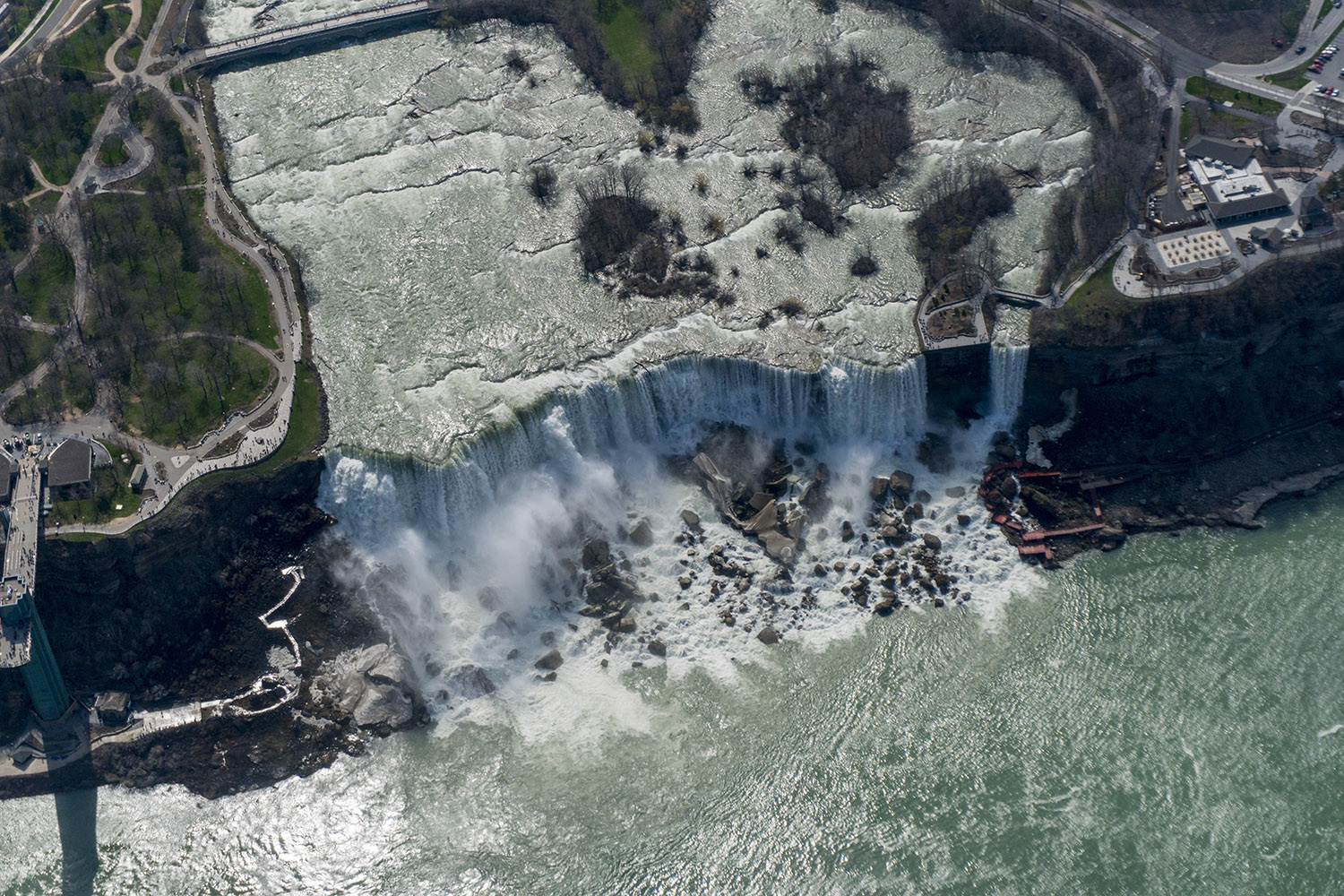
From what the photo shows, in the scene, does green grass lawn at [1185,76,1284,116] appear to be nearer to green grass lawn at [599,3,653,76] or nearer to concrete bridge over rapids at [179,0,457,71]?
green grass lawn at [599,3,653,76]

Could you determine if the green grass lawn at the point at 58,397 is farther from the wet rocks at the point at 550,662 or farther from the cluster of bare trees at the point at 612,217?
the cluster of bare trees at the point at 612,217

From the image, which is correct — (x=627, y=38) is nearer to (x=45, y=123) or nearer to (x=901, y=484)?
(x=45, y=123)

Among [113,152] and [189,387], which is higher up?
[113,152]

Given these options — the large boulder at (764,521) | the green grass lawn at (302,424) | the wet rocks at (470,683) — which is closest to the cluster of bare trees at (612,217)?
the large boulder at (764,521)

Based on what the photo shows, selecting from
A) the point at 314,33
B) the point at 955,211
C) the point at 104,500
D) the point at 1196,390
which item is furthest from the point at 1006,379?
the point at 314,33

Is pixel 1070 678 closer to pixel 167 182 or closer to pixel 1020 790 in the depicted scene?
pixel 1020 790

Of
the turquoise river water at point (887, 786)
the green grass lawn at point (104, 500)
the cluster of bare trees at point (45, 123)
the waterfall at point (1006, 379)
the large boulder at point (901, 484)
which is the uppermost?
the cluster of bare trees at point (45, 123)
